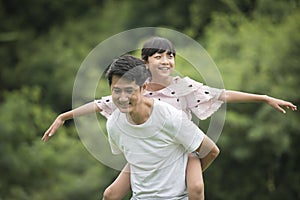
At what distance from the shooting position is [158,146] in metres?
4.38

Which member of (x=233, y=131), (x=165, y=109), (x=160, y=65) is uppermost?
(x=160, y=65)

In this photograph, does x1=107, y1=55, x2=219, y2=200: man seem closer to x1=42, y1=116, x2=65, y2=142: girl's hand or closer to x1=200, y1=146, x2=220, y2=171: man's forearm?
x1=200, y1=146, x2=220, y2=171: man's forearm

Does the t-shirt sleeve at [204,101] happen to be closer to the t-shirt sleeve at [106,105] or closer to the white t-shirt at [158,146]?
the white t-shirt at [158,146]

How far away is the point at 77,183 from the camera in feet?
42.5

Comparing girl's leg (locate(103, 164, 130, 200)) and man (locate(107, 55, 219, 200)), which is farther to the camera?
girl's leg (locate(103, 164, 130, 200))

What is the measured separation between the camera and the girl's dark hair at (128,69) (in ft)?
13.7

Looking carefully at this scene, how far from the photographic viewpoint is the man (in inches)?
166

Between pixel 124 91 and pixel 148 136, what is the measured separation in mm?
315

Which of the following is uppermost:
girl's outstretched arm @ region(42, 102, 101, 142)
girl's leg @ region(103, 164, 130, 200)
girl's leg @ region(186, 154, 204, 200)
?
girl's outstretched arm @ region(42, 102, 101, 142)

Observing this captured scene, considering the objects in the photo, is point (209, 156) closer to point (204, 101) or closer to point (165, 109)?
point (204, 101)

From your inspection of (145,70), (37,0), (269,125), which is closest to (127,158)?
(145,70)

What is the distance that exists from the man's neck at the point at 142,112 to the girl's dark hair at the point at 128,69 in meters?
0.11

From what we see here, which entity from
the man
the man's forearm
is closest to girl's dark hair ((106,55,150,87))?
the man

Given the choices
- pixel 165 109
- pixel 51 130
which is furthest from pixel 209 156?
pixel 51 130
